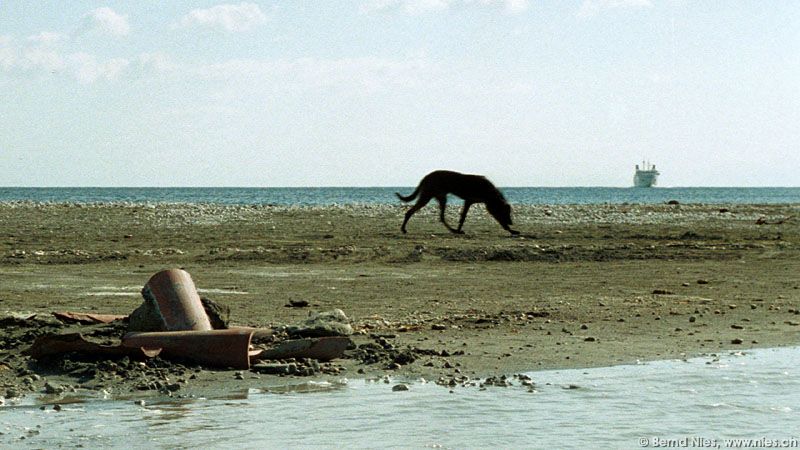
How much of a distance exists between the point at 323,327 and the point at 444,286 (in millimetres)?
4393

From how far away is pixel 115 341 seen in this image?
884cm

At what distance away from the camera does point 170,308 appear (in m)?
8.58

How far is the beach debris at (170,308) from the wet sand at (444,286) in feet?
2.41

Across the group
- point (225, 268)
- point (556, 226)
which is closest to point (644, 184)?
point (556, 226)

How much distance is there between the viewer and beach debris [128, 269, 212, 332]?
8.55m

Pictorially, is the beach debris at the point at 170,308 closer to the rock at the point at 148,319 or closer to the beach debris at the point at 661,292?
the rock at the point at 148,319

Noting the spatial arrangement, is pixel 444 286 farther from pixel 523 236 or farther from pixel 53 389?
pixel 523 236

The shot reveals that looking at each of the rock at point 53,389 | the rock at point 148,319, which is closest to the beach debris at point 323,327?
the rock at point 148,319

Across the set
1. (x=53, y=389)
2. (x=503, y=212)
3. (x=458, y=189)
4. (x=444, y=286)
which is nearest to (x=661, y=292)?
(x=444, y=286)

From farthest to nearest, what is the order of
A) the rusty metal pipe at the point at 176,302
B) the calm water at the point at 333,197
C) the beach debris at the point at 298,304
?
the calm water at the point at 333,197
the beach debris at the point at 298,304
the rusty metal pipe at the point at 176,302

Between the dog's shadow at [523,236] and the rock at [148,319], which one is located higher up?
the dog's shadow at [523,236]

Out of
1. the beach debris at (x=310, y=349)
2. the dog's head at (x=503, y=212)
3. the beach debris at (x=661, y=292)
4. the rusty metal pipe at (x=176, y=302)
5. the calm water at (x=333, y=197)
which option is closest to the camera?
the beach debris at (x=310, y=349)

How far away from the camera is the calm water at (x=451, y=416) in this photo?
6.22m

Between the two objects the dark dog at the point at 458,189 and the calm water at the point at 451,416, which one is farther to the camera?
the dark dog at the point at 458,189
